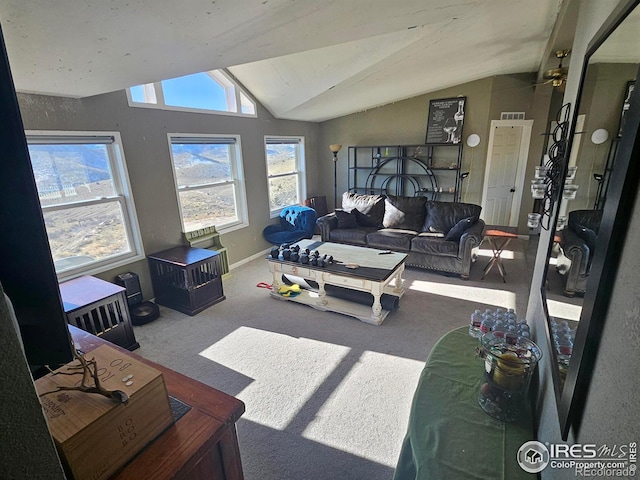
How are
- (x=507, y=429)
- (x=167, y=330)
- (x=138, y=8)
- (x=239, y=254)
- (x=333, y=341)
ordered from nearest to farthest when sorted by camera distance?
(x=507, y=429) → (x=138, y=8) → (x=333, y=341) → (x=167, y=330) → (x=239, y=254)

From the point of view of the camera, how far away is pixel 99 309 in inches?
101

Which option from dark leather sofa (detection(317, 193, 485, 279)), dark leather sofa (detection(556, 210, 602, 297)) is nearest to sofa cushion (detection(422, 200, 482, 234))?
dark leather sofa (detection(317, 193, 485, 279))

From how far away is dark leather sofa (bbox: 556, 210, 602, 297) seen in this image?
0.78m

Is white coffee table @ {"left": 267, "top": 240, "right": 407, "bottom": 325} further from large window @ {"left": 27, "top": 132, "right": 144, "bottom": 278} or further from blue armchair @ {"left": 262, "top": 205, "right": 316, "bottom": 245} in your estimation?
large window @ {"left": 27, "top": 132, "right": 144, "bottom": 278}

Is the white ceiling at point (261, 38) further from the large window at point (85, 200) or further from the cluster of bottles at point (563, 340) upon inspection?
the cluster of bottles at point (563, 340)

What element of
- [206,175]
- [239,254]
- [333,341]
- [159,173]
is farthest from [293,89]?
[333,341]

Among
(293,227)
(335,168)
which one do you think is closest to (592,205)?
(293,227)

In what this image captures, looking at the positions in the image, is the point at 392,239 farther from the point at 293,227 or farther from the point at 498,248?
the point at 293,227

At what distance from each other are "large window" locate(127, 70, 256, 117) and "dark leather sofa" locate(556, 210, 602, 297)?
3640mm

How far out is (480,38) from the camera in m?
3.24

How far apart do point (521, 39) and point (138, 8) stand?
3.86 meters

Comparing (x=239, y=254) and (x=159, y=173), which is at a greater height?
(x=159, y=173)

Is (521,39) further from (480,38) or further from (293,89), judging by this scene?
(293,89)

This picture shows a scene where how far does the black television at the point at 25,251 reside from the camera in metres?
0.52
